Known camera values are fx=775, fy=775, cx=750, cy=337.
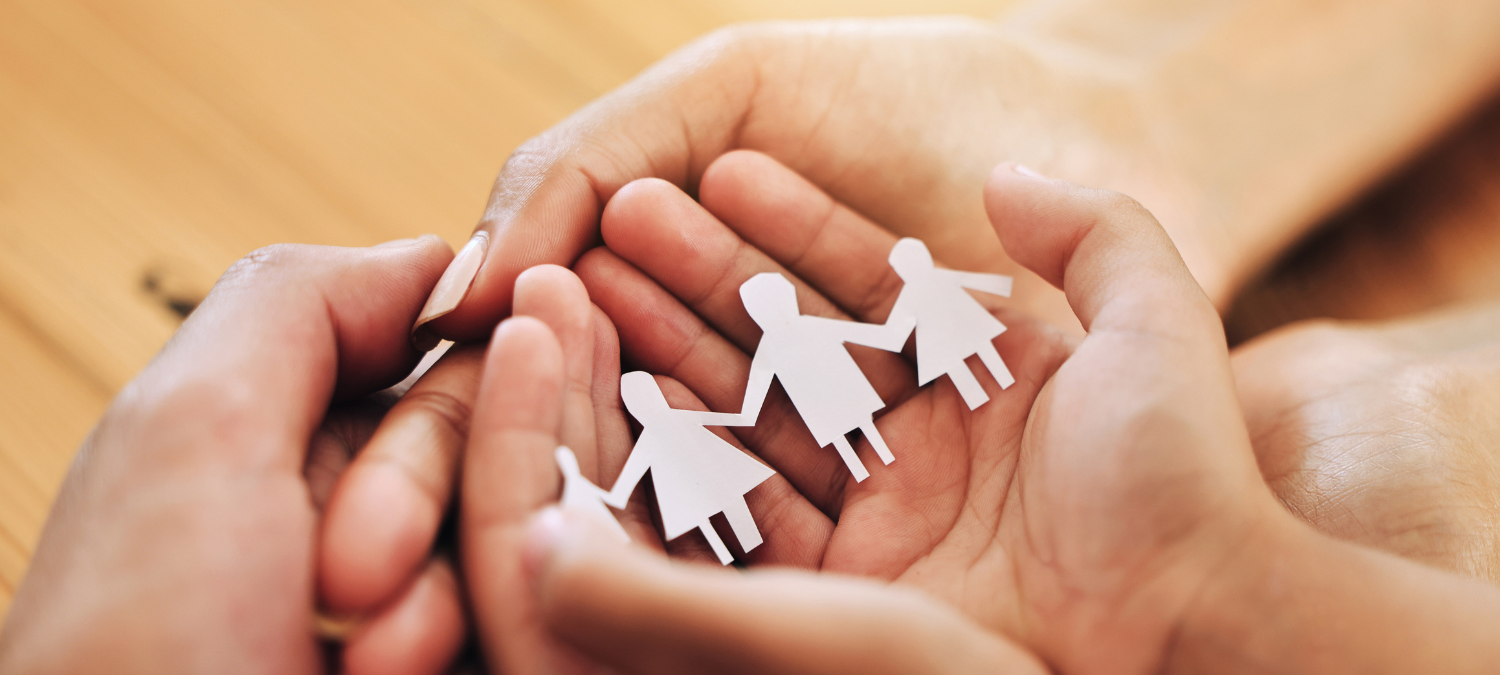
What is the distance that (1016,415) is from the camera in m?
1.31

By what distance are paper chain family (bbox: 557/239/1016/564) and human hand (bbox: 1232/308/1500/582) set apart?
0.55m

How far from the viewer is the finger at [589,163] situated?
1.18 m

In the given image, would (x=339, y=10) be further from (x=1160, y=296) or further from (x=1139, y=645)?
(x=1139, y=645)

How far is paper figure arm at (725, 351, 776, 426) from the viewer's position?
4.25 feet

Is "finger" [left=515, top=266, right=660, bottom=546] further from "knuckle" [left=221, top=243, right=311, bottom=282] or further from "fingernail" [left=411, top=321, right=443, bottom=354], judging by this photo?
"knuckle" [left=221, top=243, right=311, bottom=282]

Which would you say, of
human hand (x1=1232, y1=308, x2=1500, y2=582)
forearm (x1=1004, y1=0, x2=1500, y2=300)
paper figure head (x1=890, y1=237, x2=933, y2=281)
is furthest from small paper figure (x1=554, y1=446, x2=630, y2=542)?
forearm (x1=1004, y1=0, x2=1500, y2=300)

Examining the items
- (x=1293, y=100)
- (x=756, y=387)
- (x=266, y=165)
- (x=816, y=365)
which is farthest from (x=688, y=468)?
(x=1293, y=100)

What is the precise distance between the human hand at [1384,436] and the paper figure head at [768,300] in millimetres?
907

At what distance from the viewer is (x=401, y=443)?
3.33 feet

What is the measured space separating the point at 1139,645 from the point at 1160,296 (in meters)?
0.47

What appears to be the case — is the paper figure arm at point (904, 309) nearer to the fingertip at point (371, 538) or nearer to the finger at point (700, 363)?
the finger at point (700, 363)

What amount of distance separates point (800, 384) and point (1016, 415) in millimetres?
368

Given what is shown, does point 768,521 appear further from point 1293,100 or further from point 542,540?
point 1293,100

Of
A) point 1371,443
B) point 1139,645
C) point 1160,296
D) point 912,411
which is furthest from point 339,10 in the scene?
point 1371,443
